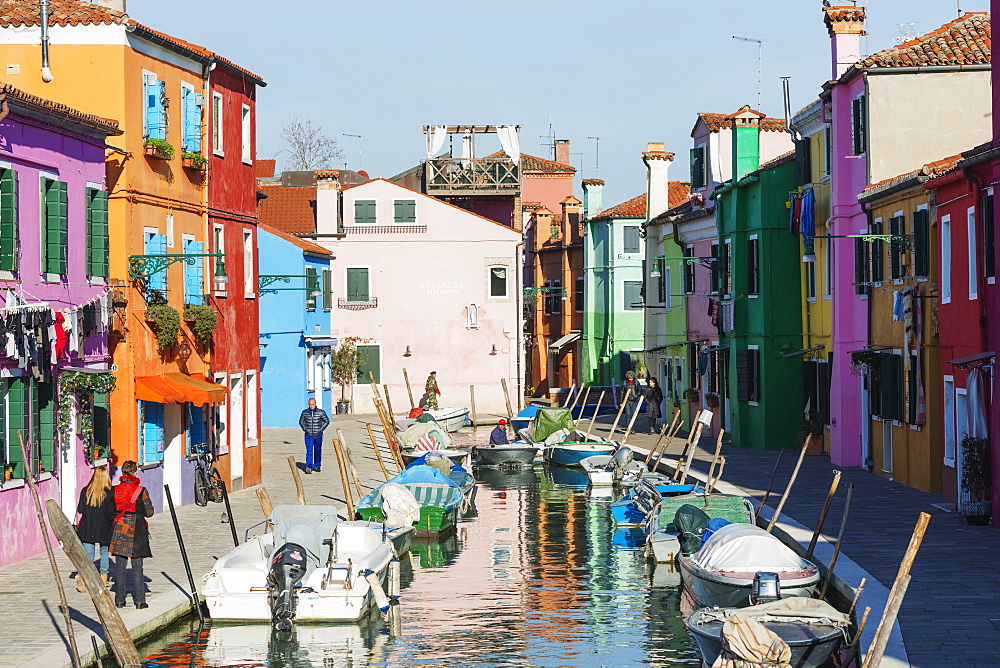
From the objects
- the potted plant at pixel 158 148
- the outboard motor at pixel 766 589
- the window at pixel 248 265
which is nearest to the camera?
the outboard motor at pixel 766 589

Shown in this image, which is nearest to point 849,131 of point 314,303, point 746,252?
point 746,252

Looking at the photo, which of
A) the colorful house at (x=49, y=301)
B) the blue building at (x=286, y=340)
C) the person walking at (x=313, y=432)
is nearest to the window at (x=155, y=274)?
the colorful house at (x=49, y=301)

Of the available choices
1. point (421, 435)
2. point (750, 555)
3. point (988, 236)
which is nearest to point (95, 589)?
point (750, 555)

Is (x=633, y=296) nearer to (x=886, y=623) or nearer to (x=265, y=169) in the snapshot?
(x=265, y=169)

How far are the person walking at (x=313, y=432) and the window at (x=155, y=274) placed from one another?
929cm

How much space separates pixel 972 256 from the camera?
81.3ft

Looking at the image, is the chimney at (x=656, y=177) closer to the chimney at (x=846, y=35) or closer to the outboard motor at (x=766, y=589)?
the chimney at (x=846, y=35)

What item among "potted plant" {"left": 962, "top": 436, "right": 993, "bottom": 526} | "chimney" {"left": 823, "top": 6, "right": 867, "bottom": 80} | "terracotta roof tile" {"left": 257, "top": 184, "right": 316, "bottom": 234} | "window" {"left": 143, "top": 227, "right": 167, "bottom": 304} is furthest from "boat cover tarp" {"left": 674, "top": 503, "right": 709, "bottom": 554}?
"terracotta roof tile" {"left": 257, "top": 184, "right": 316, "bottom": 234}

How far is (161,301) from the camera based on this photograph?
1072 inches

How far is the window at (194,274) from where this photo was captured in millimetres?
28984

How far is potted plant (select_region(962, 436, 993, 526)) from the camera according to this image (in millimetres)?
23562

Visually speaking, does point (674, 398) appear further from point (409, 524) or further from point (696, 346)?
point (409, 524)

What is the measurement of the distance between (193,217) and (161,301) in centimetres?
269

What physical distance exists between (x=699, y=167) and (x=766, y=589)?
32803 millimetres
